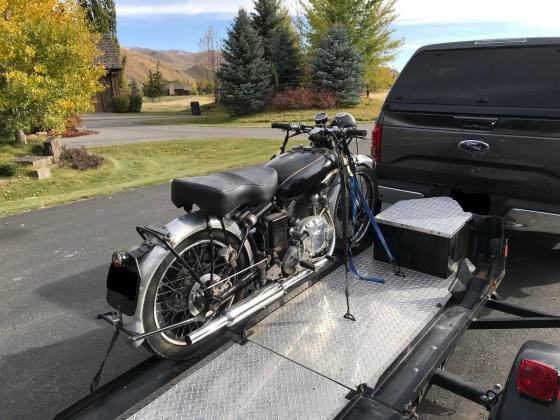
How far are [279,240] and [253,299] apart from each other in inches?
20.9

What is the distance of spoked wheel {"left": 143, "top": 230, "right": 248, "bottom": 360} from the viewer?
8.55 ft

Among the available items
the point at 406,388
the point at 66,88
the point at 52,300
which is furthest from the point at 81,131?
the point at 406,388

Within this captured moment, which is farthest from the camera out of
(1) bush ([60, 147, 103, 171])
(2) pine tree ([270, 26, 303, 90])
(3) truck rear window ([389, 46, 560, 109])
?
(2) pine tree ([270, 26, 303, 90])

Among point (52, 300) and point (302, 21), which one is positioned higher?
point (302, 21)

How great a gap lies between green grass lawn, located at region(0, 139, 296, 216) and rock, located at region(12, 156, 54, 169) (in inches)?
9.7

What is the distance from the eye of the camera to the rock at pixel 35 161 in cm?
1086

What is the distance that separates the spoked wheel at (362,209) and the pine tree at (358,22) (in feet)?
84.9

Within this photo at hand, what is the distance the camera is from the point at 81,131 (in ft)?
65.3

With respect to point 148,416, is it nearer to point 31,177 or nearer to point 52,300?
Result: point 52,300

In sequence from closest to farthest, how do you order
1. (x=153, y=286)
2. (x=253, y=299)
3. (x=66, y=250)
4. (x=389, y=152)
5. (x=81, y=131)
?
(x=153, y=286)
(x=253, y=299)
(x=389, y=152)
(x=66, y=250)
(x=81, y=131)

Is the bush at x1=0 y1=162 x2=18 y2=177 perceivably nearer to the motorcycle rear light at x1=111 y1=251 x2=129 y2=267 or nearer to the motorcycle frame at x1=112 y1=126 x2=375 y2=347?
the motorcycle frame at x1=112 y1=126 x2=375 y2=347

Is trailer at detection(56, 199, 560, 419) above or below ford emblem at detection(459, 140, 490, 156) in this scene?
below

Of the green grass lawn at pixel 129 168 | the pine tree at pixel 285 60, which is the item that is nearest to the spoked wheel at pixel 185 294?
the green grass lawn at pixel 129 168

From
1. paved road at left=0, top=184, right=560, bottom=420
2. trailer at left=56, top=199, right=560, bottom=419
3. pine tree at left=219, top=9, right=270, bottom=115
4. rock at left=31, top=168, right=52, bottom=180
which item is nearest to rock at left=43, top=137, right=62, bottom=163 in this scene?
rock at left=31, top=168, right=52, bottom=180
